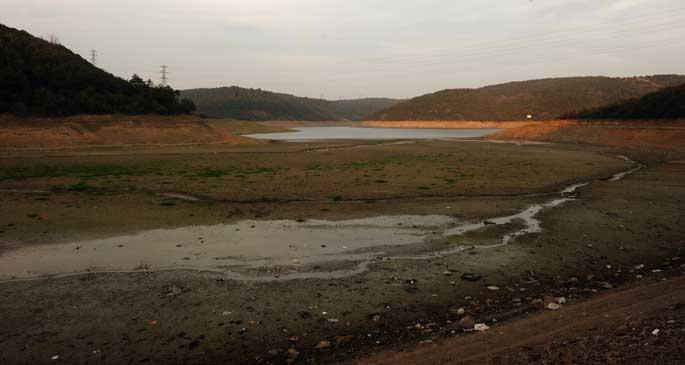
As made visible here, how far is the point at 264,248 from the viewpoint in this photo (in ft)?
38.8

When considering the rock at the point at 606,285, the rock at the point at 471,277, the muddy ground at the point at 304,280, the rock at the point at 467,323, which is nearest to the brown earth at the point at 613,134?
the muddy ground at the point at 304,280

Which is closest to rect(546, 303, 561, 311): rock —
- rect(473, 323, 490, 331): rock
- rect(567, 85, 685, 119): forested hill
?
rect(473, 323, 490, 331): rock

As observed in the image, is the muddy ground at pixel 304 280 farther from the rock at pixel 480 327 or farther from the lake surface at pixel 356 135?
the lake surface at pixel 356 135

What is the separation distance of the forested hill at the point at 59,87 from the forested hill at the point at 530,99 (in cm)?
11218

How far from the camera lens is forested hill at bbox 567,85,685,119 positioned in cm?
5164

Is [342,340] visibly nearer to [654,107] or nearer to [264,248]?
[264,248]

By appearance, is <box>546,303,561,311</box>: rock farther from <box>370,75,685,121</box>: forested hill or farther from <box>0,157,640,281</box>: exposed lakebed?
<box>370,75,685,121</box>: forested hill

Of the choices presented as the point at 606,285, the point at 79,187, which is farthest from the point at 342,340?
the point at 79,187

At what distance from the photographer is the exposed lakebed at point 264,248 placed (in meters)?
10.1

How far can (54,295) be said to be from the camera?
8539 mm

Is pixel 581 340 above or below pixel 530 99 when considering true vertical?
below

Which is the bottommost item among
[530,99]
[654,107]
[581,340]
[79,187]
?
[581,340]

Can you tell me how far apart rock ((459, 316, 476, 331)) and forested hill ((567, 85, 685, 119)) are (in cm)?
5579

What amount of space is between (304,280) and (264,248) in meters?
2.74
